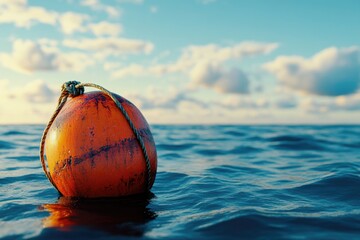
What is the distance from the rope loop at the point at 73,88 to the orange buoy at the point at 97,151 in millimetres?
386

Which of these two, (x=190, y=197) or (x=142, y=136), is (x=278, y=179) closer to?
(x=190, y=197)

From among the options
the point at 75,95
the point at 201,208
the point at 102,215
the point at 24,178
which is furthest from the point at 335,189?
the point at 24,178

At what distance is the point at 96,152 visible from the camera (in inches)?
169

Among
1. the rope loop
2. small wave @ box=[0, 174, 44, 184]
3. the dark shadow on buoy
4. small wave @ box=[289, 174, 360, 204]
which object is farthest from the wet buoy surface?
small wave @ box=[289, 174, 360, 204]

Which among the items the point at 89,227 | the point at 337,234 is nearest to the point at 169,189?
the point at 89,227

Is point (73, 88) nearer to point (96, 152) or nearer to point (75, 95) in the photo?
point (75, 95)

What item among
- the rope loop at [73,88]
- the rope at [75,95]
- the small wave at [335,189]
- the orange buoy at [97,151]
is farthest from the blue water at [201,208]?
the rope loop at [73,88]

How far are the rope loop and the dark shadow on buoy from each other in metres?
1.37

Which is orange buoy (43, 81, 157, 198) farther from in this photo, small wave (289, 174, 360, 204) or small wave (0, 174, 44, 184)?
small wave (289, 174, 360, 204)

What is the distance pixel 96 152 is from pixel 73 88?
45.6 inches

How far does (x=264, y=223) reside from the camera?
3621 millimetres

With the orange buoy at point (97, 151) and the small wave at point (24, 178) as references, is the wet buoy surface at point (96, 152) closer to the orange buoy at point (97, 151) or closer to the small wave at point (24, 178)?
the orange buoy at point (97, 151)

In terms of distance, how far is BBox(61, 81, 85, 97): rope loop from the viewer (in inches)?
197

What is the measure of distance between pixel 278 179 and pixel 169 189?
6.72 feet
